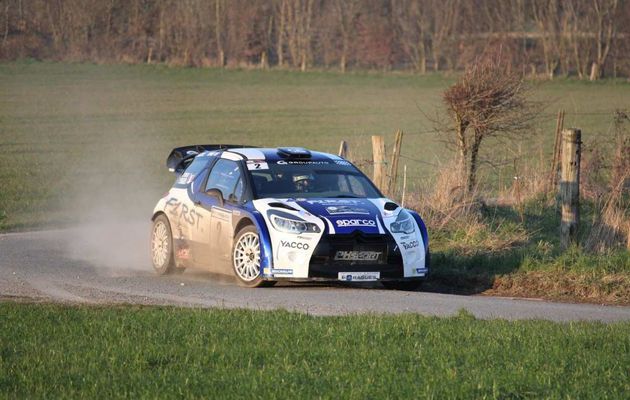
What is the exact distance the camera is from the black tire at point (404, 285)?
1391 centimetres

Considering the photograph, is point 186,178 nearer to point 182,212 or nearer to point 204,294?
point 182,212

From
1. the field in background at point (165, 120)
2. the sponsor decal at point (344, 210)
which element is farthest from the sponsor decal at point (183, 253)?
the field in background at point (165, 120)

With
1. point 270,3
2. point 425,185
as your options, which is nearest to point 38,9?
point 270,3

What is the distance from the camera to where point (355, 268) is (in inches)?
523

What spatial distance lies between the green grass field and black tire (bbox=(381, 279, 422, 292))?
293 cm

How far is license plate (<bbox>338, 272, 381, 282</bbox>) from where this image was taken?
13.2 m

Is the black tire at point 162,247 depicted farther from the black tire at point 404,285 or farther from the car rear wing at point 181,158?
the black tire at point 404,285

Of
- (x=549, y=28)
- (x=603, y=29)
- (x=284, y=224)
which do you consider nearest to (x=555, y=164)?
(x=284, y=224)

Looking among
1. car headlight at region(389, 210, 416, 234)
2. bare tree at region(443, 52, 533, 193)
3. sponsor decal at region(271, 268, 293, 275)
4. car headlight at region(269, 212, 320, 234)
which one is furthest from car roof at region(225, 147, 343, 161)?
bare tree at region(443, 52, 533, 193)

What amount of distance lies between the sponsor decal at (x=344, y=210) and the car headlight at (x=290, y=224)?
308 mm

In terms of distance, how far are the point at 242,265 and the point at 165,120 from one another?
110ft

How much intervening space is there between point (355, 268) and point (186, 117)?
35.6m

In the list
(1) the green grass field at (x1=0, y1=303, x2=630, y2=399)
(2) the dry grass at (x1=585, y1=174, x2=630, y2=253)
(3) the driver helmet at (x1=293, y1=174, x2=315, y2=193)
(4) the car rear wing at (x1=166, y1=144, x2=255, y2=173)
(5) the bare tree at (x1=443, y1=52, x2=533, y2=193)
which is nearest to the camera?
(1) the green grass field at (x1=0, y1=303, x2=630, y2=399)

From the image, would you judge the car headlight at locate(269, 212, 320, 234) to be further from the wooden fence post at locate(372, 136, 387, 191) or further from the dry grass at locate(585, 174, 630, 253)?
the wooden fence post at locate(372, 136, 387, 191)
